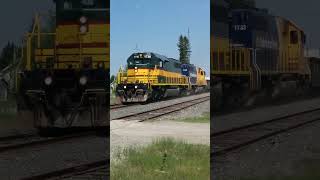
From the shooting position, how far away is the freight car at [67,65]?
4.96 m

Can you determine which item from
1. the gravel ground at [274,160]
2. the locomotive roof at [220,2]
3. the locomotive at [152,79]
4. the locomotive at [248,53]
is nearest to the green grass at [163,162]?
the gravel ground at [274,160]

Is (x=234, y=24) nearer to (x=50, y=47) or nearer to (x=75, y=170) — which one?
(x=50, y=47)

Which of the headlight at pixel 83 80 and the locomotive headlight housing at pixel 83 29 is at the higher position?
the locomotive headlight housing at pixel 83 29

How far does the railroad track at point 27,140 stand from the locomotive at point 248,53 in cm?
171

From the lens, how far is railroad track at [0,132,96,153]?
4770mm

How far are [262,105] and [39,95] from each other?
8.78 feet

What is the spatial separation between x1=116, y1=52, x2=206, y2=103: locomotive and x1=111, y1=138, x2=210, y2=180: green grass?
5.77m

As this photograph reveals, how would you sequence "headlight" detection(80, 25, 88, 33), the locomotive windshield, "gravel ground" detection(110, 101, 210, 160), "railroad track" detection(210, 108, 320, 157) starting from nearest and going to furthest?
1. the locomotive windshield
2. "headlight" detection(80, 25, 88, 33)
3. "railroad track" detection(210, 108, 320, 157)
4. "gravel ground" detection(110, 101, 210, 160)

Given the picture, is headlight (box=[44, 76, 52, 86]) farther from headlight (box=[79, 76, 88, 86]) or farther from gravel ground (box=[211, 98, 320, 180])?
gravel ground (box=[211, 98, 320, 180])

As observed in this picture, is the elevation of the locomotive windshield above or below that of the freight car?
above

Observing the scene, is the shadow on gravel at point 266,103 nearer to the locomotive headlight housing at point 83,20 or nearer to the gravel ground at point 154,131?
the locomotive headlight housing at point 83,20

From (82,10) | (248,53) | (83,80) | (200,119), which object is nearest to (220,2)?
(248,53)

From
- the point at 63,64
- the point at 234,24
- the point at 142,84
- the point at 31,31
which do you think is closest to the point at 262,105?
the point at 234,24

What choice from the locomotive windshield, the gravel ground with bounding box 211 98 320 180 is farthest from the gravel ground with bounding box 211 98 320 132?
the locomotive windshield
